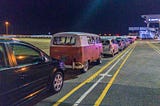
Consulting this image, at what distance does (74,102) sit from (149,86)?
3.42m

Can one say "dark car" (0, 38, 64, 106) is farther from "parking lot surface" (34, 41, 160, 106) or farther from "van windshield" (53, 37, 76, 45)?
"van windshield" (53, 37, 76, 45)

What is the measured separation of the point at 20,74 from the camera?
6047mm

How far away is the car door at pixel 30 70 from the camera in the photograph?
6.12 meters

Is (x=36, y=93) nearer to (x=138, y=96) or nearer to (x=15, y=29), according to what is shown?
(x=138, y=96)

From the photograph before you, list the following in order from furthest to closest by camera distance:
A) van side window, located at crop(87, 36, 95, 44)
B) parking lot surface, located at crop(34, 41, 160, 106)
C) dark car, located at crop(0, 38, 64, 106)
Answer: van side window, located at crop(87, 36, 95, 44) < parking lot surface, located at crop(34, 41, 160, 106) < dark car, located at crop(0, 38, 64, 106)

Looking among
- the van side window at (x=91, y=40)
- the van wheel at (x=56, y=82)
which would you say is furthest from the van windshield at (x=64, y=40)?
the van wheel at (x=56, y=82)

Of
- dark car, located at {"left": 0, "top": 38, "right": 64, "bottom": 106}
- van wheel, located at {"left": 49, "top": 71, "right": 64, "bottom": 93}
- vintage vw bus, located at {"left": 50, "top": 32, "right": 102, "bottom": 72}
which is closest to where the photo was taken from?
dark car, located at {"left": 0, "top": 38, "right": 64, "bottom": 106}

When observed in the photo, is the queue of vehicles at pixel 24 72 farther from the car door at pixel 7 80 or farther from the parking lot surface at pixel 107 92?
the parking lot surface at pixel 107 92

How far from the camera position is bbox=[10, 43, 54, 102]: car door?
20.1ft

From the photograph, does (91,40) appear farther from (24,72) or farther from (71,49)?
(24,72)

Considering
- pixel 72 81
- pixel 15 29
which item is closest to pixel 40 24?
pixel 15 29

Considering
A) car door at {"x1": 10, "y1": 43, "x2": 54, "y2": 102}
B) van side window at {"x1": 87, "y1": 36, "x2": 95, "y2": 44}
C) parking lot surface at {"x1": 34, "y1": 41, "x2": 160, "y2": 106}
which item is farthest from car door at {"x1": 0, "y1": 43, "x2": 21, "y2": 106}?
van side window at {"x1": 87, "y1": 36, "x2": 95, "y2": 44}

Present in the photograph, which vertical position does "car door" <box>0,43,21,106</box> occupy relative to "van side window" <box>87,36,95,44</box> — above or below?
below

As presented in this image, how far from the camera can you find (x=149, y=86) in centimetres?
941
